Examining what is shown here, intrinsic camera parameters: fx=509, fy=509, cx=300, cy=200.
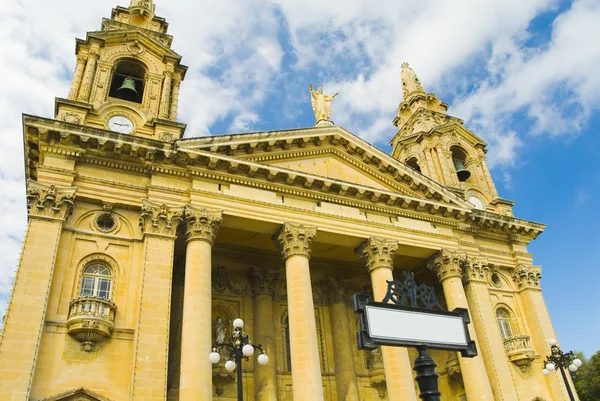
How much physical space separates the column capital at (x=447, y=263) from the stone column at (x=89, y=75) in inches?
637

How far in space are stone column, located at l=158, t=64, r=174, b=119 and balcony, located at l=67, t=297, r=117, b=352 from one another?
28.5 ft

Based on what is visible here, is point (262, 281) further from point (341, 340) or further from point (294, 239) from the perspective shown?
point (341, 340)

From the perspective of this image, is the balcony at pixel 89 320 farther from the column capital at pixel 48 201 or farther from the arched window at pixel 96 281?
the column capital at pixel 48 201

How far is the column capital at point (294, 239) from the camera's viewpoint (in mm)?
19094

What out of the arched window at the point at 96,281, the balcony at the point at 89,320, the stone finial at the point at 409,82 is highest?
the stone finial at the point at 409,82

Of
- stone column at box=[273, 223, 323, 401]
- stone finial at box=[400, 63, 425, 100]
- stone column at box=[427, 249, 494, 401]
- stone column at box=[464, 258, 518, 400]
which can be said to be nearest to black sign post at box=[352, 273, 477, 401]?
stone column at box=[273, 223, 323, 401]

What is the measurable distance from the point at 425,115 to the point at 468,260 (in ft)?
38.9

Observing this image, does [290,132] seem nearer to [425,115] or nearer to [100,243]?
[100,243]

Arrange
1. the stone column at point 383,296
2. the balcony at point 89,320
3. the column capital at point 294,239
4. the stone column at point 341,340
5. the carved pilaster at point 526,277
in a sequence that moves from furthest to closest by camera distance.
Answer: the carved pilaster at point 526,277, the stone column at point 341,340, the column capital at point 294,239, the stone column at point 383,296, the balcony at point 89,320

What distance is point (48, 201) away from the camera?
16.4 metres

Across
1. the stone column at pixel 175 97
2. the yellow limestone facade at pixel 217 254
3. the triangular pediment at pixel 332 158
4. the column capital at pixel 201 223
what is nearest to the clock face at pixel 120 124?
the yellow limestone facade at pixel 217 254

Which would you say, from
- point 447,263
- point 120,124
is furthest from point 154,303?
point 447,263

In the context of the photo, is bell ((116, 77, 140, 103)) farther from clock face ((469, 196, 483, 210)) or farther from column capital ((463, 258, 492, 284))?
clock face ((469, 196, 483, 210))

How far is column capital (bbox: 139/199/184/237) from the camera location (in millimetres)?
17344
